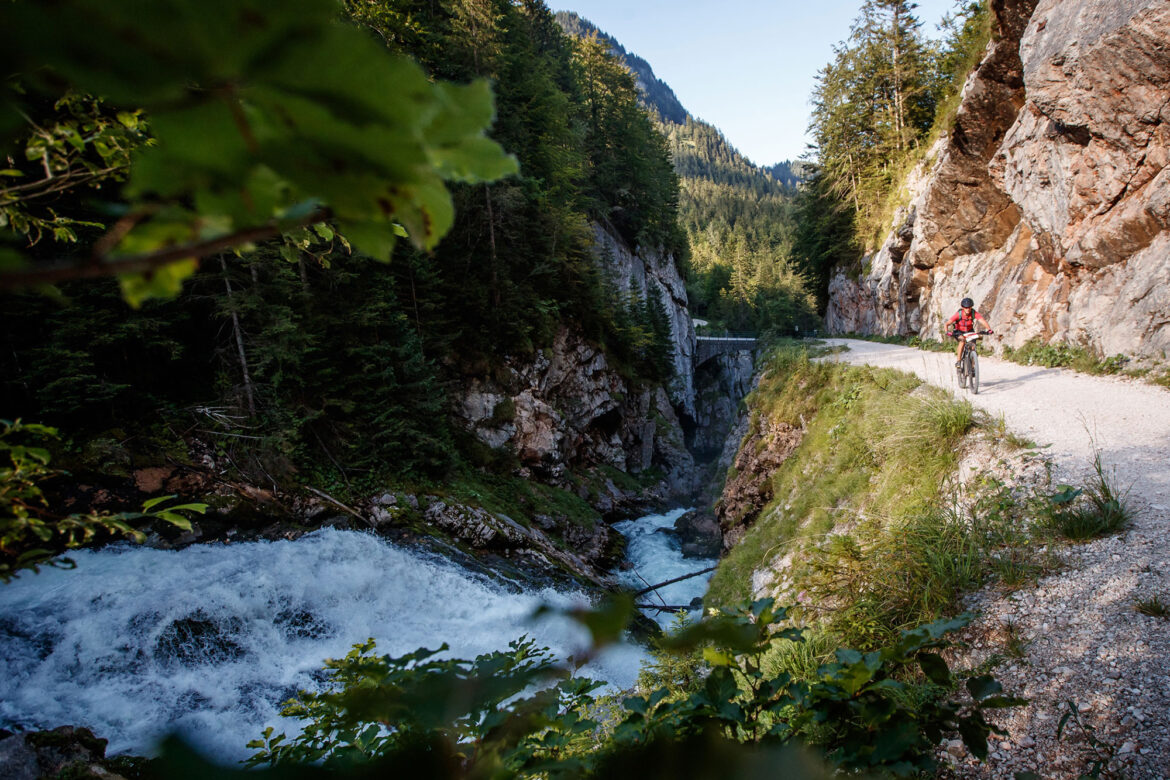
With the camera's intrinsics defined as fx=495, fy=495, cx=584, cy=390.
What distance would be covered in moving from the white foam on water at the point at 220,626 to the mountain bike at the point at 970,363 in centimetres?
639

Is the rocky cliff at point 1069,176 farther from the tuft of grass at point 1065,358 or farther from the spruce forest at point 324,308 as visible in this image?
the spruce forest at point 324,308

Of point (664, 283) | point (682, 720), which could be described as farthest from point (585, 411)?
point (682, 720)

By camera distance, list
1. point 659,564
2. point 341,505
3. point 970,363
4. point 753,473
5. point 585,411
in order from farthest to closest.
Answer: point 585,411 → point 659,564 → point 753,473 → point 341,505 → point 970,363

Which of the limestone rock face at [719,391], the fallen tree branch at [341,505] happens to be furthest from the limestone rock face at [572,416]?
the limestone rock face at [719,391]

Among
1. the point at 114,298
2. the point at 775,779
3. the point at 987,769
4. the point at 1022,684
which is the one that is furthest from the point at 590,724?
the point at 114,298

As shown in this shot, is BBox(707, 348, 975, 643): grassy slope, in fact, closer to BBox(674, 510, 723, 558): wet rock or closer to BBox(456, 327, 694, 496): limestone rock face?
BBox(674, 510, 723, 558): wet rock

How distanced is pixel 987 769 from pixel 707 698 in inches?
83.7

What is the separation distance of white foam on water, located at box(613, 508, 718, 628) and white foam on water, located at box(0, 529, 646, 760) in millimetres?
3671

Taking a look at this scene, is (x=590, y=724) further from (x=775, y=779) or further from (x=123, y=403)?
(x=123, y=403)

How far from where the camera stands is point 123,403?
24.4 feet

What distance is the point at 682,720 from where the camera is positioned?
3.97 feet

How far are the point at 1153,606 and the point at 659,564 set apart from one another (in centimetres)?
1127

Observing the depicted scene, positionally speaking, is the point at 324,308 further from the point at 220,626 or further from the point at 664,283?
the point at 664,283

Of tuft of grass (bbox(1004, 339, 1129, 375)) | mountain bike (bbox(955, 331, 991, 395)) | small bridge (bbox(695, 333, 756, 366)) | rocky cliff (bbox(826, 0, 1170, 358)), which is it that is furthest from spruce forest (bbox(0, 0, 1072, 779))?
small bridge (bbox(695, 333, 756, 366))
